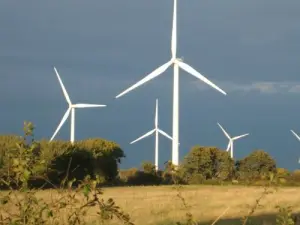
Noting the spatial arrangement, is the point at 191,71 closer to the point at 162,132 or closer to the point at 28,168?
the point at 162,132

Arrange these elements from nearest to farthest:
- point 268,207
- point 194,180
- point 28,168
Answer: point 28,168 < point 268,207 < point 194,180

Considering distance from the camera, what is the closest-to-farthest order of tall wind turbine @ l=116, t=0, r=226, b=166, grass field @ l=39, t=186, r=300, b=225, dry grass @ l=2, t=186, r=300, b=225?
1. grass field @ l=39, t=186, r=300, b=225
2. dry grass @ l=2, t=186, r=300, b=225
3. tall wind turbine @ l=116, t=0, r=226, b=166

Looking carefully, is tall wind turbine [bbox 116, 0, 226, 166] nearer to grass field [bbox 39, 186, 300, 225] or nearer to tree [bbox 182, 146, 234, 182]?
grass field [bbox 39, 186, 300, 225]

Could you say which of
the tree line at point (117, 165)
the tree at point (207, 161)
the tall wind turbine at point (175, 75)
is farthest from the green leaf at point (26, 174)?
the tree at point (207, 161)

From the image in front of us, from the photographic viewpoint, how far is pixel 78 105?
7775 cm

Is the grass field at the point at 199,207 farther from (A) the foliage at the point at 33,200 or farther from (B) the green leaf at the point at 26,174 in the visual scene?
(B) the green leaf at the point at 26,174

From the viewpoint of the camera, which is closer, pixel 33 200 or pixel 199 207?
pixel 33 200

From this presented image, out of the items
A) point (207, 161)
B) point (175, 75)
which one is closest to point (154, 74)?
point (175, 75)

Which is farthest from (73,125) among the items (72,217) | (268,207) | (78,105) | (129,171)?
(72,217)

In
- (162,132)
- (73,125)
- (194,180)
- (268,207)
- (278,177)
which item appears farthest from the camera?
(194,180)

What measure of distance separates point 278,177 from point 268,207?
2316 centimetres

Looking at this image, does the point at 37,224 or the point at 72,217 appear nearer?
the point at 37,224

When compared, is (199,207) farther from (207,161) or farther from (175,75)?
(207,161)

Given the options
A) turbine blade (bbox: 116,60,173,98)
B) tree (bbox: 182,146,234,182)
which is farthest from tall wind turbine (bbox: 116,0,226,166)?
tree (bbox: 182,146,234,182)
